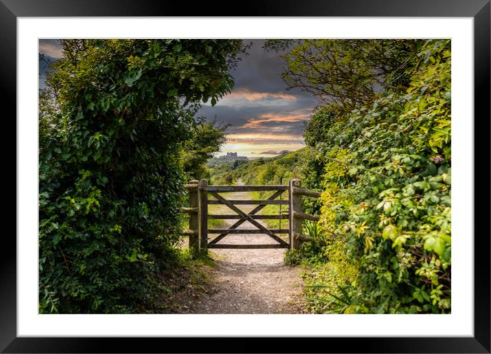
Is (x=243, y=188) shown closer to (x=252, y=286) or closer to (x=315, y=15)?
(x=252, y=286)

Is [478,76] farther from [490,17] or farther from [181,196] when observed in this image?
[181,196]

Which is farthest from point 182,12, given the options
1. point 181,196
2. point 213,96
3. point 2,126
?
point 181,196

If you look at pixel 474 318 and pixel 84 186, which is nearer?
pixel 474 318

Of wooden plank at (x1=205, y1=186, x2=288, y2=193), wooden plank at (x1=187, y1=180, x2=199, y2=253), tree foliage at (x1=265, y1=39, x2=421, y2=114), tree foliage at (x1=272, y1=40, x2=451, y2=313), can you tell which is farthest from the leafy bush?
wooden plank at (x1=187, y1=180, x2=199, y2=253)

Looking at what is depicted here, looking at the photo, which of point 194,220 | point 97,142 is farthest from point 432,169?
point 194,220

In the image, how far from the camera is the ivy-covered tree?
2.10 metres

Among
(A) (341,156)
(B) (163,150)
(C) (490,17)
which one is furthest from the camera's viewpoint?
(B) (163,150)

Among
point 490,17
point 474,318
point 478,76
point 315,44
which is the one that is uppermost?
point 315,44

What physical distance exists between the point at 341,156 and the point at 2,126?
8.08ft

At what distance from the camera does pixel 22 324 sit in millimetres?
1510

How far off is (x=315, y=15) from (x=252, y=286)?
3569mm

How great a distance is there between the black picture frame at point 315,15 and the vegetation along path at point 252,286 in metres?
1.88

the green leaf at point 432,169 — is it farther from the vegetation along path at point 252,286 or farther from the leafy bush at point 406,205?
the vegetation along path at point 252,286

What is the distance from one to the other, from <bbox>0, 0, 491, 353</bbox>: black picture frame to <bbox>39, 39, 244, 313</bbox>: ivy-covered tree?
587mm
